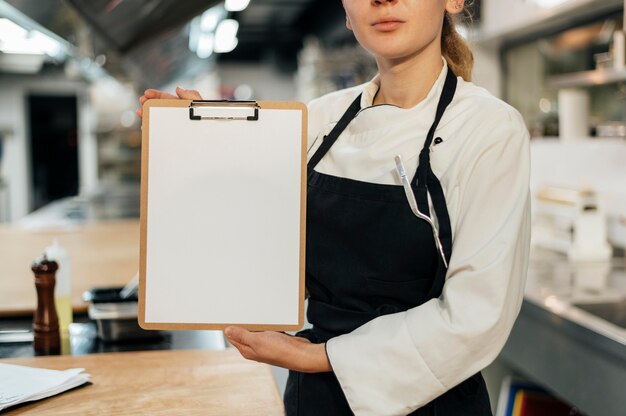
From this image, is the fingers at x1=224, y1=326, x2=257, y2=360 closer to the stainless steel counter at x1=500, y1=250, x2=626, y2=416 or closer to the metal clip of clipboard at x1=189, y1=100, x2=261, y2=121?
the metal clip of clipboard at x1=189, y1=100, x2=261, y2=121

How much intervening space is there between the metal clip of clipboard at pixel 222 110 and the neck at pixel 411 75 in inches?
10.5

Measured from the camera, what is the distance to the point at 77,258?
344 cm

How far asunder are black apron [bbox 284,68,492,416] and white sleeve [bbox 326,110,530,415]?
6 cm

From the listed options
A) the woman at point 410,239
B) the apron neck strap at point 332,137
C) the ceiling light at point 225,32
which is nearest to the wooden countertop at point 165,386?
the woman at point 410,239

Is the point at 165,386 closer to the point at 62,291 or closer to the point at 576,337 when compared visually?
the point at 62,291

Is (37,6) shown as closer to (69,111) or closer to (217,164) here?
(217,164)

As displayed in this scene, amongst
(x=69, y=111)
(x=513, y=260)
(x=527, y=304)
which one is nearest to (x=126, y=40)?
(x=527, y=304)

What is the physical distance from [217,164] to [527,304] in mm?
1656

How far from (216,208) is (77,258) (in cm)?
247

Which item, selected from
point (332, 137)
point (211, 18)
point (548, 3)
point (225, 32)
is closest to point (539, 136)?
point (548, 3)

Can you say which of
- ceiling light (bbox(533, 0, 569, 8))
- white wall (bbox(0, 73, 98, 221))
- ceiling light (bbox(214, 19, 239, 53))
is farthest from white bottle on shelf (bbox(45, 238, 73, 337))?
white wall (bbox(0, 73, 98, 221))

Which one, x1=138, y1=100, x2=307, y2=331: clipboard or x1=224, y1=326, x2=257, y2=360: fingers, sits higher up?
x1=138, y1=100, x2=307, y2=331: clipboard

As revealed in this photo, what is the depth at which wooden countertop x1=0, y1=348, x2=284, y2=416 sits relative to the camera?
4.32 ft

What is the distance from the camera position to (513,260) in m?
1.08
